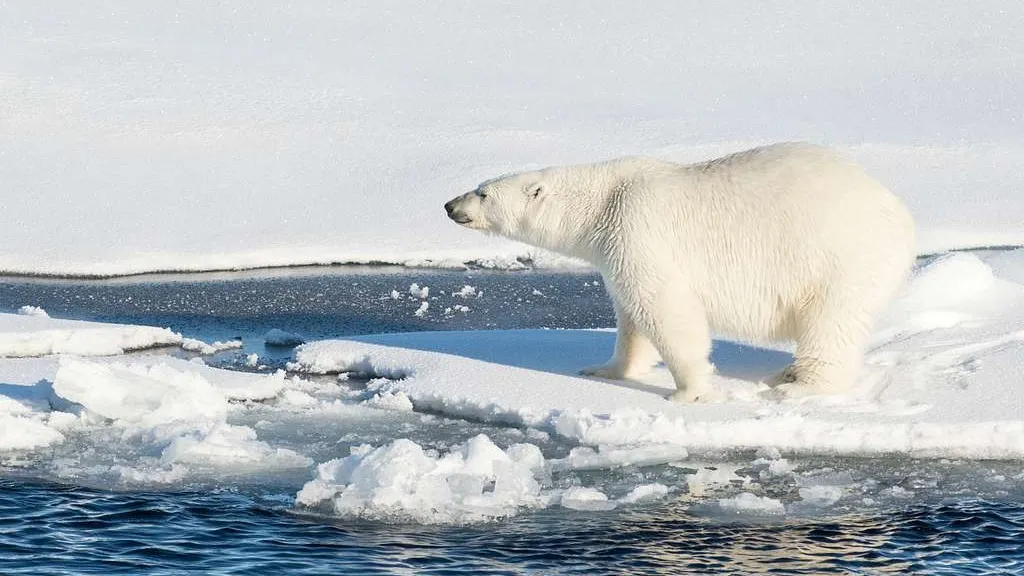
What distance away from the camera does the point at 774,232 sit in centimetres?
717

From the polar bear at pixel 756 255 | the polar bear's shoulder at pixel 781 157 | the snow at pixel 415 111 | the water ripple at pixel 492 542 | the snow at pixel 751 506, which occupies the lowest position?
the water ripple at pixel 492 542

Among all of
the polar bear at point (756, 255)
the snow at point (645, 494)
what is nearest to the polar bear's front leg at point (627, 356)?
the polar bear at point (756, 255)

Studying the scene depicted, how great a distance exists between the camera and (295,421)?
713cm

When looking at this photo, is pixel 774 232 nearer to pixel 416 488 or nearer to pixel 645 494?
pixel 645 494

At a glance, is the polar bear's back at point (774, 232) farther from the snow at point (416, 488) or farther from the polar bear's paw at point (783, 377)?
the snow at point (416, 488)

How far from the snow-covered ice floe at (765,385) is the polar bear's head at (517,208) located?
2.61ft

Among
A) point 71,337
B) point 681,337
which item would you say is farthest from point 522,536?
point 71,337

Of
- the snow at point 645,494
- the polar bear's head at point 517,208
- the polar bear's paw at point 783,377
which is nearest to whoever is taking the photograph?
the snow at point 645,494

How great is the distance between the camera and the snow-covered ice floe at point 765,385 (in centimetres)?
657

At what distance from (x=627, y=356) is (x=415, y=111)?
340 inches

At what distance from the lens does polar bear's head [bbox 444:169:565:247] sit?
7680 mm

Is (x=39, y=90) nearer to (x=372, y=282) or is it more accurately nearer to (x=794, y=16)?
(x=372, y=282)

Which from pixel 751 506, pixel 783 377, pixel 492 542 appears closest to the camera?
pixel 492 542

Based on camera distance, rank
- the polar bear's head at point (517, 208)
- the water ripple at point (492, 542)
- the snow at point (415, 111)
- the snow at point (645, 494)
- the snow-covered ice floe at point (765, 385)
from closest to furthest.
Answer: the water ripple at point (492, 542) < the snow at point (645, 494) < the snow-covered ice floe at point (765, 385) < the polar bear's head at point (517, 208) < the snow at point (415, 111)
